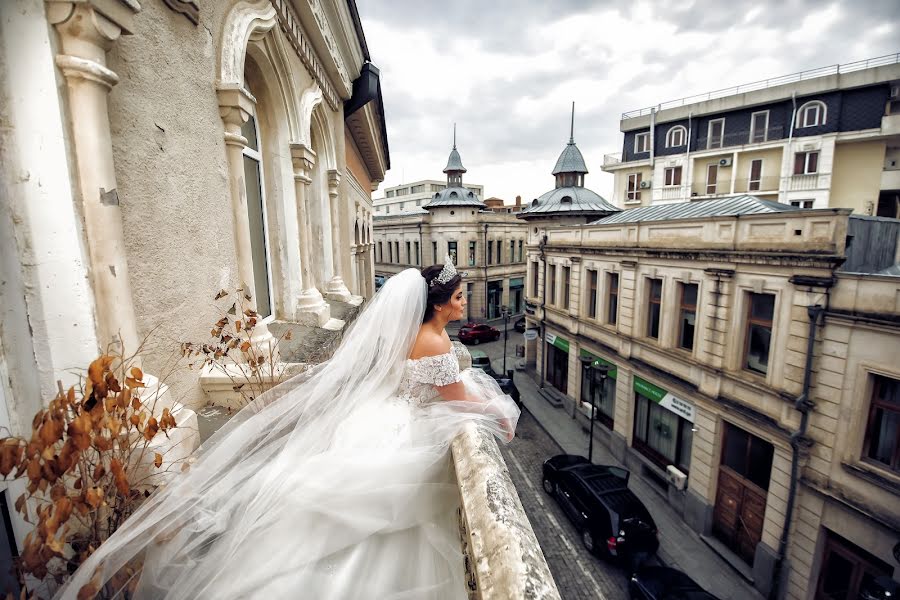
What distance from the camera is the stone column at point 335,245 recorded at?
733 centimetres

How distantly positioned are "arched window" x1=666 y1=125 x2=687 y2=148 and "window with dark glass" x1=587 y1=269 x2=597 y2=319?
655 inches

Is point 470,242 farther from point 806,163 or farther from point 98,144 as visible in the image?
point 98,144

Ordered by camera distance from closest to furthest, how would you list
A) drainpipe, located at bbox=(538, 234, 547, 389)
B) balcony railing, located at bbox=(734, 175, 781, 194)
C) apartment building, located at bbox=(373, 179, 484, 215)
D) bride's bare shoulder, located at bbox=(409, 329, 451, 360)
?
bride's bare shoulder, located at bbox=(409, 329, 451, 360) < drainpipe, located at bbox=(538, 234, 547, 389) < balcony railing, located at bbox=(734, 175, 781, 194) < apartment building, located at bbox=(373, 179, 484, 215)

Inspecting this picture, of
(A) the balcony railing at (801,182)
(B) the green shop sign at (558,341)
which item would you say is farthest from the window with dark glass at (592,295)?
(A) the balcony railing at (801,182)

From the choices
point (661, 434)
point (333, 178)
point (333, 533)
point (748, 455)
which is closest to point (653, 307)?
point (661, 434)

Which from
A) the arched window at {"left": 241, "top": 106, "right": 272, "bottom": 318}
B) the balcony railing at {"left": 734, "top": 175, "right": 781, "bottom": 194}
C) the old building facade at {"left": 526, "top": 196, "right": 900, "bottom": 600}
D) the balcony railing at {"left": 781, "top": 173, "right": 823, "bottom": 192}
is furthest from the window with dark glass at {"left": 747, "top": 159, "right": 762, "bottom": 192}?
the arched window at {"left": 241, "top": 106, "right": 272, "bottom": 318}

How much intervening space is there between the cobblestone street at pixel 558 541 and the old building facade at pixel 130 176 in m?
8.82

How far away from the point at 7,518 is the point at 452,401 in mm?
2343

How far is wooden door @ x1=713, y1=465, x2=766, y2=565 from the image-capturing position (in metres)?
9.05

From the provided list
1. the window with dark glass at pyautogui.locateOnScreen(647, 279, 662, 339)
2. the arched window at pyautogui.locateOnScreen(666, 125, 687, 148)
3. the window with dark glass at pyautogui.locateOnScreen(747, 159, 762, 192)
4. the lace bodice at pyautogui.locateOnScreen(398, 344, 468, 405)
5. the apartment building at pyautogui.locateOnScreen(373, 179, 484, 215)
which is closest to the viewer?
the lace bodice at pyautogui.locateOnScreen(398, 344, 468, 405)

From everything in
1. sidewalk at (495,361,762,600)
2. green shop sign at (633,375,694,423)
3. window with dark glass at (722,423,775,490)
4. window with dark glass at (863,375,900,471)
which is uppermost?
window with dark glass at (863,375,900,471)

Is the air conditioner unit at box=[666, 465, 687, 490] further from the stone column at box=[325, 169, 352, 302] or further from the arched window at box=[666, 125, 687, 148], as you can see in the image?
the arched window at box=[666, 125, 687, 148]

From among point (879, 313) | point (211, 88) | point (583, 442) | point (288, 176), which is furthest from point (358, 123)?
point (583, 442)

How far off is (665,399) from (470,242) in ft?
72.2
